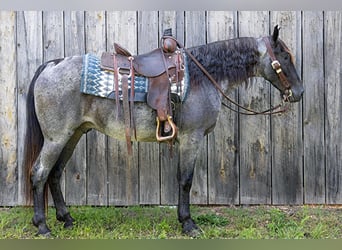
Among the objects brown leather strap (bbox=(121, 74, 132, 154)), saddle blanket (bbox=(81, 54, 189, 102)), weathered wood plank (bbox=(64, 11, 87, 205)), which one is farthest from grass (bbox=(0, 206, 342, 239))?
saddle blanket (bbox=(81, 54, 189, 102))

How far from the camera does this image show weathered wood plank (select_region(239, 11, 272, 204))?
4.37 m

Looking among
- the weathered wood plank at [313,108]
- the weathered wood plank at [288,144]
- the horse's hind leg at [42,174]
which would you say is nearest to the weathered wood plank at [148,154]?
the horse's hind leg at [42,174]

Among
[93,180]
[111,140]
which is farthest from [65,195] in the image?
[111,140]

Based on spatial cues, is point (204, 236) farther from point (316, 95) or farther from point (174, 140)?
point (316, 95)

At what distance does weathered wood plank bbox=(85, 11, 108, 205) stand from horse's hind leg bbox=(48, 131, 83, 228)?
1.84 ft

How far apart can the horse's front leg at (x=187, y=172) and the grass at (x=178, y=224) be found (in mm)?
96

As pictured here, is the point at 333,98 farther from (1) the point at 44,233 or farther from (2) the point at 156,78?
(1) the point at 44,233

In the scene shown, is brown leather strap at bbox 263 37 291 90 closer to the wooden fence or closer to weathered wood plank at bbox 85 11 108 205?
the wooden fence

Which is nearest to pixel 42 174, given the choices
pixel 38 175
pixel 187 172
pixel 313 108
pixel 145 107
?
pixel 38 175

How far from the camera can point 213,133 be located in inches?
174

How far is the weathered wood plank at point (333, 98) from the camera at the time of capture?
4.39 meters

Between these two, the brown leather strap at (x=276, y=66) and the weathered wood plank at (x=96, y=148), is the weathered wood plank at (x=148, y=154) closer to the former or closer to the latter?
the weathered wood plank at (x=96, y=148)

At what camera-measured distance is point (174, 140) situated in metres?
3.51

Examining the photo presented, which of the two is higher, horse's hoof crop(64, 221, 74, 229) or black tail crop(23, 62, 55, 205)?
black tail crop(23, 62, 55, 205)
